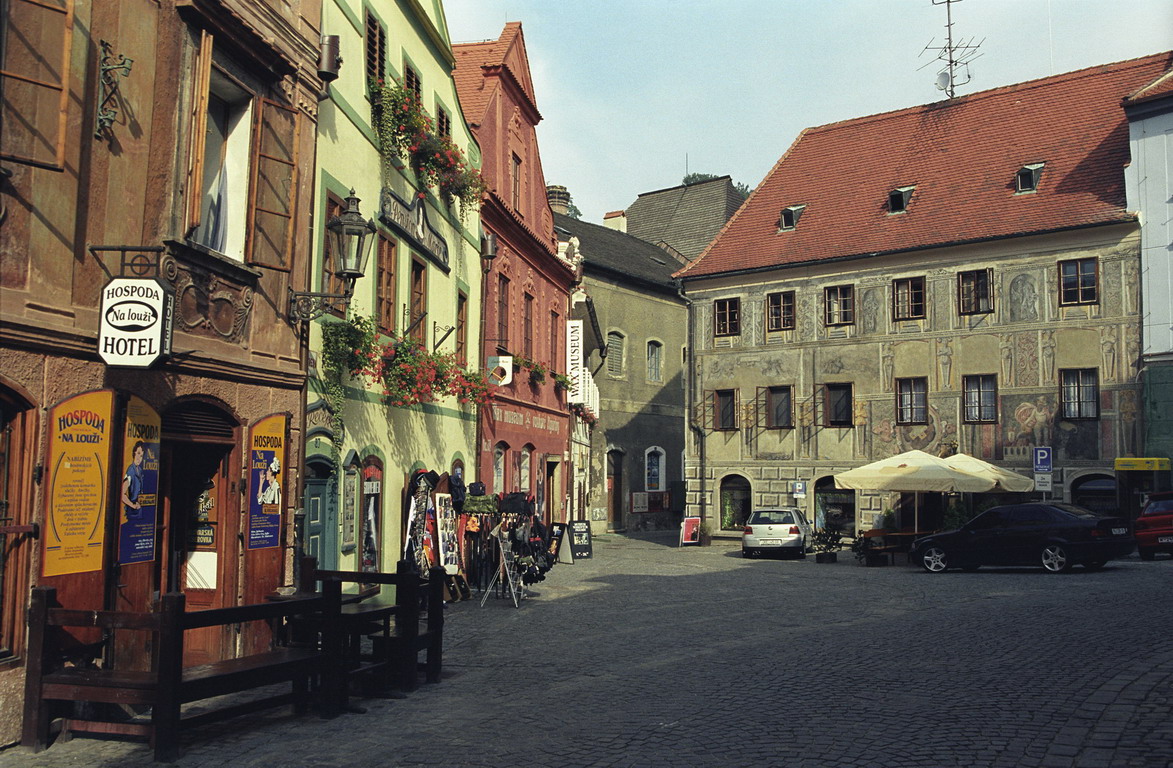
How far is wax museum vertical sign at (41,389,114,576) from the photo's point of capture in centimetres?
770

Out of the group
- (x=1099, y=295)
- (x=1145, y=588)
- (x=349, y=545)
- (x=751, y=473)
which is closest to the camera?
(x=349, y=545)

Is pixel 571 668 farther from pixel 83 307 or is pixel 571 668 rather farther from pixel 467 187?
pixel 467 187

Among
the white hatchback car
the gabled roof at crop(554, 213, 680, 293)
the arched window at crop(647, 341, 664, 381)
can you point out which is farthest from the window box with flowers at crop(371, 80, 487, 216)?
the arched window at crop(647, 341, 664, 381)

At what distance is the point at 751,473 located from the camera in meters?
35.2

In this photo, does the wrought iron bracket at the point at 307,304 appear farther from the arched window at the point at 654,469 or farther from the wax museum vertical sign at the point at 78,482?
the arched window at the point at 654,469

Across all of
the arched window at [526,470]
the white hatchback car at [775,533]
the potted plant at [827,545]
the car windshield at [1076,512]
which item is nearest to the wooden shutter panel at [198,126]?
the arched window at [526,470]

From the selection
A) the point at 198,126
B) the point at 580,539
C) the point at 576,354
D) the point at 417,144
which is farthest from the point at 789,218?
the point at 198,126

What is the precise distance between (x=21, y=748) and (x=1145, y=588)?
54.3ft

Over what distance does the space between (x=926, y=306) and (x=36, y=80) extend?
28.4 m

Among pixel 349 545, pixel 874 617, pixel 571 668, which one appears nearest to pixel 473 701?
pixel 571 668

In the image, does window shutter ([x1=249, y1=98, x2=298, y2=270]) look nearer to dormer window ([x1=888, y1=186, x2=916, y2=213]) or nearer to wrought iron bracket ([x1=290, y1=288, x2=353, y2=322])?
wrought iron bracket ([x1=290, y1=288, x2=353, y2=322])

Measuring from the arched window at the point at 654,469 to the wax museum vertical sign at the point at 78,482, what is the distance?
3604 cm

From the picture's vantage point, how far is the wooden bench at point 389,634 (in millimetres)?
8719

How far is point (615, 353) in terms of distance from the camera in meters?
42.9
